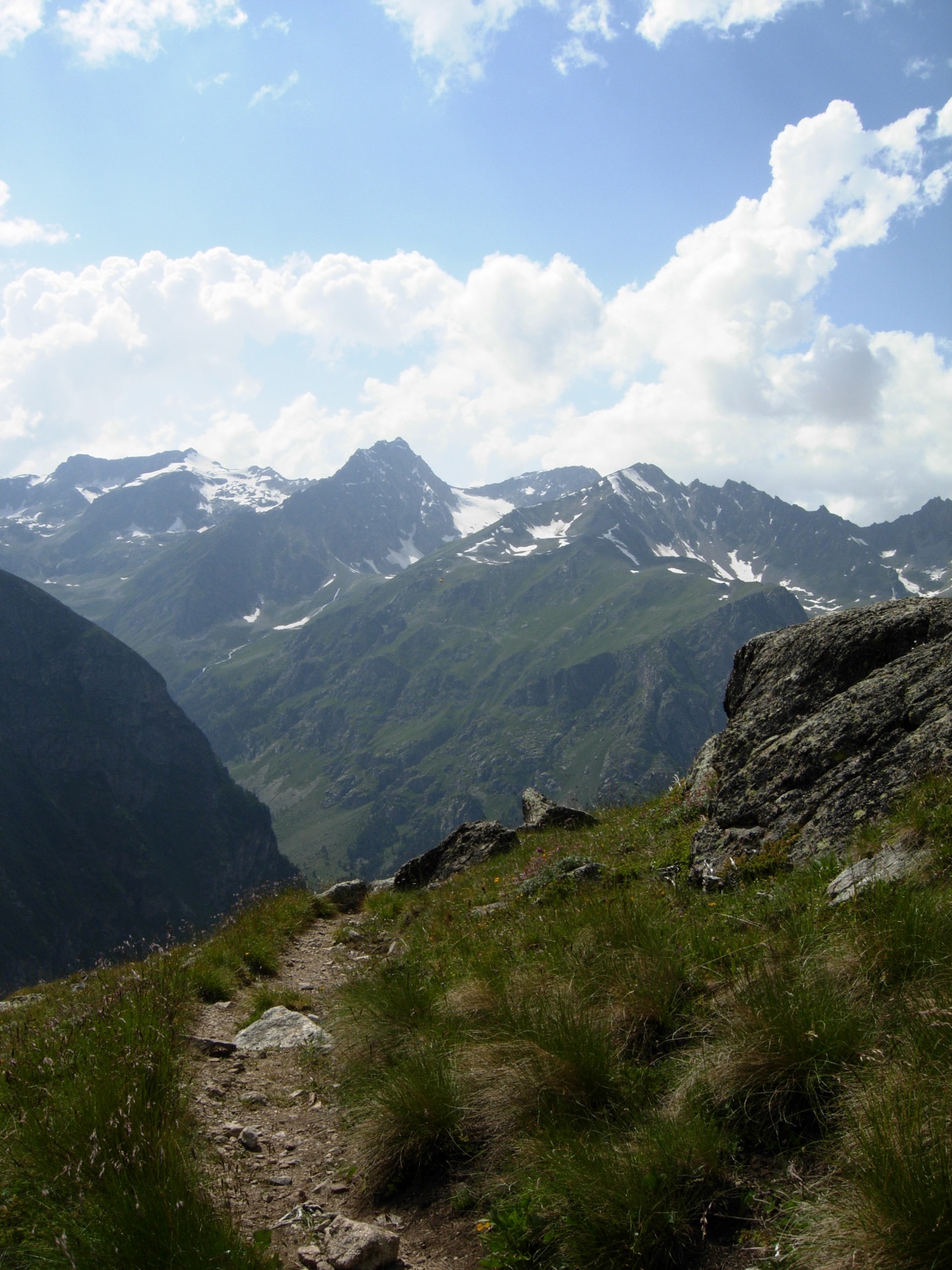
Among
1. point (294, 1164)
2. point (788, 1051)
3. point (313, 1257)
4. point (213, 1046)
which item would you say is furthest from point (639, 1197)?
point (213, 1046)

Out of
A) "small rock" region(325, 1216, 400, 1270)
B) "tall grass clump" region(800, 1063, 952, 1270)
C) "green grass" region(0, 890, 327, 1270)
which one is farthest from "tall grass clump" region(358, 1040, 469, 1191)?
"tall grass clump" region(800, 1063, 952, 1270)

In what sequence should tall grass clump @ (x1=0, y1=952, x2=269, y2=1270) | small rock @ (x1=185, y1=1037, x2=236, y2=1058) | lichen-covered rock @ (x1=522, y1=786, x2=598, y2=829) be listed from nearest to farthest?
tall grass clump @ (x1=0, y1=952, x2=269, y2=1270) → small rock @ (x1=185, y1=1037, x2=236, y2=1058) → lichen-covered rock @ (x1=522, y1=786, x2=598, y2=829)

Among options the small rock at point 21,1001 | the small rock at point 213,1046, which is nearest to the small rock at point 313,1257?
the small rock at point 213,1046

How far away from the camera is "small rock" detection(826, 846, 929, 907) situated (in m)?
6.50

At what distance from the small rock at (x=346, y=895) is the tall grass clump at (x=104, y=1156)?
12.3 metres

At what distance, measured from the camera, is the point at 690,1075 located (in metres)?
4.80

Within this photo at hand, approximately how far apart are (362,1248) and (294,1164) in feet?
5.68

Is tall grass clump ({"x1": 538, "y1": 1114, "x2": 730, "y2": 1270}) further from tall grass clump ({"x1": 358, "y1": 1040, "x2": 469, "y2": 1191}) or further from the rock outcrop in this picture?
the rock outcrop

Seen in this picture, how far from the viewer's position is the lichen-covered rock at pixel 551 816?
67.6 feet

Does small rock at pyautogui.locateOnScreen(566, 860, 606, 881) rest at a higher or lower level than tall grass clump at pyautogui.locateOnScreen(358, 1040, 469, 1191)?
lower

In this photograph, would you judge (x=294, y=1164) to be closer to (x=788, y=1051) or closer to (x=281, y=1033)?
(x=281, y=1033)

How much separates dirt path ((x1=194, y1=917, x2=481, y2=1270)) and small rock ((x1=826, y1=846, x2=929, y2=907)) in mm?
4150

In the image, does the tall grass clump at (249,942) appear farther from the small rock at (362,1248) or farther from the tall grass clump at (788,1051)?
the tall grass clump at (788,1051)

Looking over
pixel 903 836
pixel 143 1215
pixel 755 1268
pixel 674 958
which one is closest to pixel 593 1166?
pixel 755 1268
